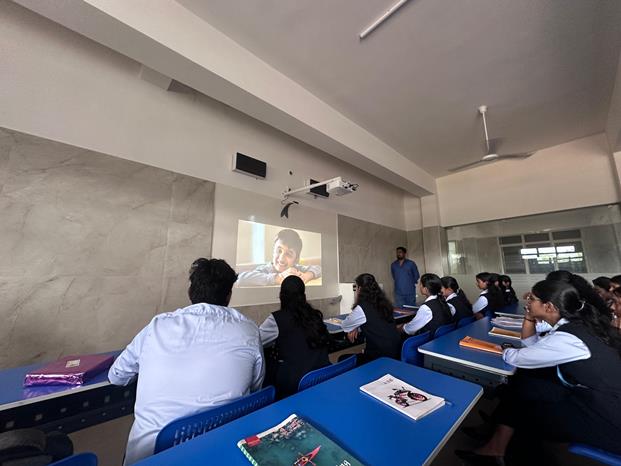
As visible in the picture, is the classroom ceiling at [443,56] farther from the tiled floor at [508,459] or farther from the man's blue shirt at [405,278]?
the tiled floor at [508,459]

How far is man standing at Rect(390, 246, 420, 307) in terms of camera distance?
5.05m

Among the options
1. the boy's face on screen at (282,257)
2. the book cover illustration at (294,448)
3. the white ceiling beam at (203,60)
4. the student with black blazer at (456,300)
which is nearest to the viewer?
the book cover illustration at (294,448)

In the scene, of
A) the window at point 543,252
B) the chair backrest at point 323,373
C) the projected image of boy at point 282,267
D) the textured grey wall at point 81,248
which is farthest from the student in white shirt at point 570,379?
the window at point 543,252

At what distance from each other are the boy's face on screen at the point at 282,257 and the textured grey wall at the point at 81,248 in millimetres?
1177

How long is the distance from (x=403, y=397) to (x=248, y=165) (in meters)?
3.00

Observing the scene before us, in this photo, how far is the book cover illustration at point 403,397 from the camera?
0.96 m

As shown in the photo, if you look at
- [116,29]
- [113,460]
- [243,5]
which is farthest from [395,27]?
[113,460]

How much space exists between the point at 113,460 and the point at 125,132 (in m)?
2.74

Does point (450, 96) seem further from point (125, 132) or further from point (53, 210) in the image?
point (53, 210)

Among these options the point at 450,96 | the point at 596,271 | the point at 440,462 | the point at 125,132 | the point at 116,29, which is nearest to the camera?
the point at 440,462

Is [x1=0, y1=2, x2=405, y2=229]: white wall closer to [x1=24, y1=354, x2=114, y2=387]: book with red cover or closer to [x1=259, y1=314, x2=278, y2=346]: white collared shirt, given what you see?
[x1=24, y1=354, x2=114, y2=387]: book with red cover

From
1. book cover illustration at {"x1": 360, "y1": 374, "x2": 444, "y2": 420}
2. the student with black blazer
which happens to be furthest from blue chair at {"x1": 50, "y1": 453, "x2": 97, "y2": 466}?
the student with black blazer

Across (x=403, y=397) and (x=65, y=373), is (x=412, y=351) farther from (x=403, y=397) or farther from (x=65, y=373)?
(x=65, y=373)

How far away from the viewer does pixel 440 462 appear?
5.48 feet
